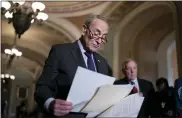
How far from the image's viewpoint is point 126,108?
1.30 metres

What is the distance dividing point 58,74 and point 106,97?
280mm

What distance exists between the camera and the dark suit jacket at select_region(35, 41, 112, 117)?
4.10ft

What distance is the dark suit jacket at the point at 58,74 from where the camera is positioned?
1.25 meters

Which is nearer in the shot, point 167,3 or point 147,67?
point 167,3

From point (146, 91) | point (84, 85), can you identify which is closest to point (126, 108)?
point (84, 85)

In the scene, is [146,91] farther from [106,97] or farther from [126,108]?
[106,97]

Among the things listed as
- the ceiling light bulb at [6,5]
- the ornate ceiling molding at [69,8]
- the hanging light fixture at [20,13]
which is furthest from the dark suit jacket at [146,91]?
the ornate ceiling molding at [69,8]

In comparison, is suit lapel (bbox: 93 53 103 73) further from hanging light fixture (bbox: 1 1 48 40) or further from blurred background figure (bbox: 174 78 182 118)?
hanging light fixture (bbox: 1 1 48 40)

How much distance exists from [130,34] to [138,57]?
0.82 m

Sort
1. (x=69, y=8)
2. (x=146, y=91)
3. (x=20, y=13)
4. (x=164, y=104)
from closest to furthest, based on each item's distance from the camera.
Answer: (x=146, y=91) < (x=164, y=104) < (x=20, y=13) < (x=69, y=8)

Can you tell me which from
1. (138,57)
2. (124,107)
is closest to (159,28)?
(138,57)

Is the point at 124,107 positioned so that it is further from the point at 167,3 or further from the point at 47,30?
the point at 47,30

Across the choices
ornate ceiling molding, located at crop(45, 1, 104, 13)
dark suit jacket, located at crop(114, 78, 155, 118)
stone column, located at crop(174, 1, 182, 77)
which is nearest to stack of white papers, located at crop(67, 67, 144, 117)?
dark suit jacket, located at crop(114, 78, 155, 118)

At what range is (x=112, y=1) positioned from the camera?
326 inches
